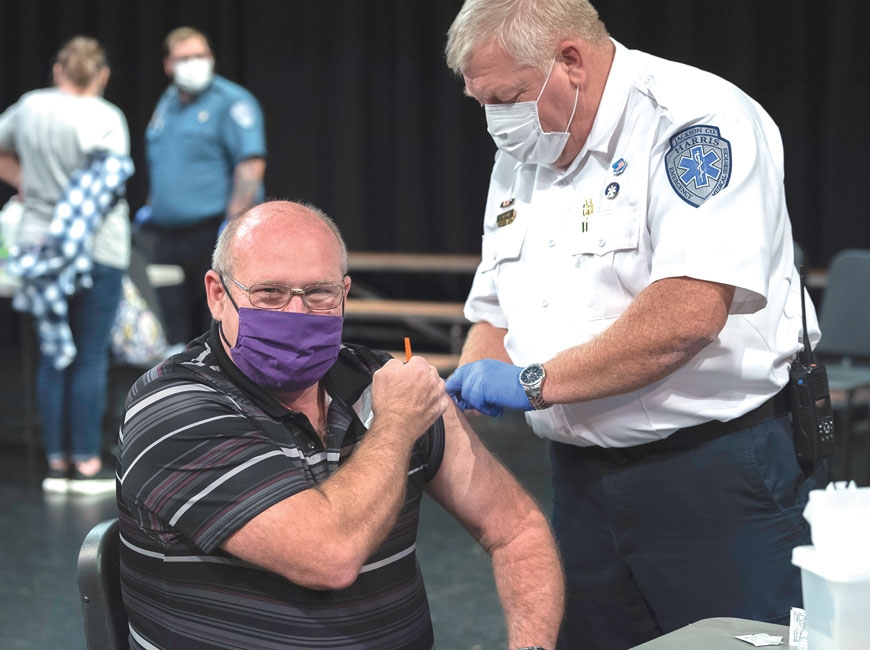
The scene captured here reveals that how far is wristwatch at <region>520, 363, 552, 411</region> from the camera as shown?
A: 1.79 metres

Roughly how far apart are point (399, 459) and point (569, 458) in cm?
55

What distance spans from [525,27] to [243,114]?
377cm

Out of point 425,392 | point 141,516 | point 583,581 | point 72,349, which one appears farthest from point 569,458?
point 72,349

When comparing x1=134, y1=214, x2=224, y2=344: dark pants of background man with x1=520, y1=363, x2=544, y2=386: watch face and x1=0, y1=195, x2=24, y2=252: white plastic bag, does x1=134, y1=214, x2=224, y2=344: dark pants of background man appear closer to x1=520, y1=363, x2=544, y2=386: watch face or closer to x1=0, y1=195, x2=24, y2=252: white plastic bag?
x1=0, y1=195, x2=24, y2=252: white plastic bag

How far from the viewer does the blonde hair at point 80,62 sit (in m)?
4.48

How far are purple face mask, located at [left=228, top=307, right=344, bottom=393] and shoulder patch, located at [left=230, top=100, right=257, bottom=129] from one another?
3848 millimetres

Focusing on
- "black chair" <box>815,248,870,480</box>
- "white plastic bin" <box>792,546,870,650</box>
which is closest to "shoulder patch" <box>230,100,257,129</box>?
"black chair" <box>815,248,870,480</box>

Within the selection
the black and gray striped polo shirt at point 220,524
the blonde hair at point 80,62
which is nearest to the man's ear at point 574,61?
the black and gray striped polo shirt at point 220,524

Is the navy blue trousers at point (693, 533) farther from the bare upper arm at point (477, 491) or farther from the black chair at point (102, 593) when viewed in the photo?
the black chair at point (102, 593)

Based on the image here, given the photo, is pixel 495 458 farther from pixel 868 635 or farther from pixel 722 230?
pixel 868 635

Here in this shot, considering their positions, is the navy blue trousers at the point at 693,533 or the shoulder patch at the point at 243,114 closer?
the navy blue trousers at the point at 693,533

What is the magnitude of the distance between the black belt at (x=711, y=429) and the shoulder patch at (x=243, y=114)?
383 cm

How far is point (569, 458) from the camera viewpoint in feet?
6.63

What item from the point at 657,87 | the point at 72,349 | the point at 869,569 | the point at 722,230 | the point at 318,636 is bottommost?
the point at 72,349
